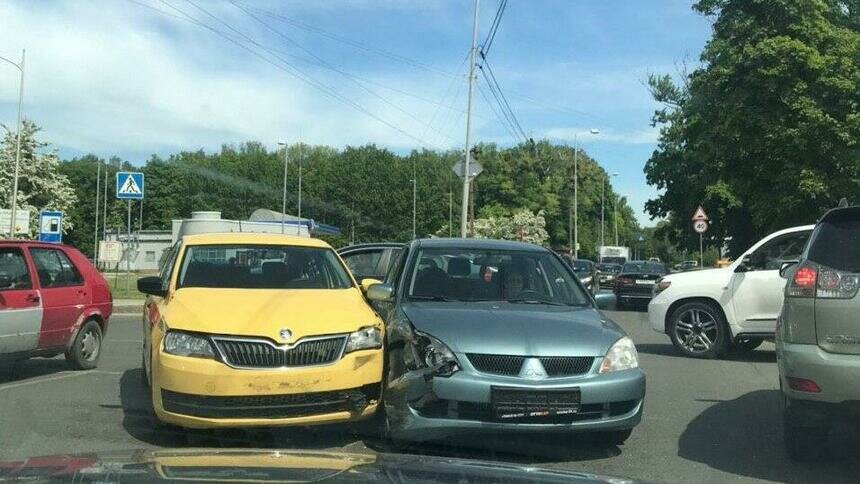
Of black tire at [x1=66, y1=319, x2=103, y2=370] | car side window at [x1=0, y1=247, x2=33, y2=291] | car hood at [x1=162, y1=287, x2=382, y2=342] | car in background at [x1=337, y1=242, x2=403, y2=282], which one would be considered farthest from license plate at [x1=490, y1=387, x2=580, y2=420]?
car in background at [x1=337, y1=242, x2=403, y2=282]

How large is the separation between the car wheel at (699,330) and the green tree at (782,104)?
43.6 feet

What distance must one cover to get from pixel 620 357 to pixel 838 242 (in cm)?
162

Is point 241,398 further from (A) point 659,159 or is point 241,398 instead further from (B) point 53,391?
(A) point 659,159

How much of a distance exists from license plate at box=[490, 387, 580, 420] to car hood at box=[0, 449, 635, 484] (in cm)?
204

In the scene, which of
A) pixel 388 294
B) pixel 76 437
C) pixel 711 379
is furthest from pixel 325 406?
pixel 711 379

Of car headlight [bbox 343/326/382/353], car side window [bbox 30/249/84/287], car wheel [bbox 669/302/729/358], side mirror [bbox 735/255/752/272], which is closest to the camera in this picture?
car headlight [bbox 343/326/382/353]

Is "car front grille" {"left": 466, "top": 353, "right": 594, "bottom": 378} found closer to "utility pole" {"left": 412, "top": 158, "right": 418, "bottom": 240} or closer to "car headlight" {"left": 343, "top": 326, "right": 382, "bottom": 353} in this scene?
"car headlight" {"left": 343, "top": 326, "right": 382, "bottom": 353}

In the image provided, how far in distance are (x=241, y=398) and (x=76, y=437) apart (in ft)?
5.21

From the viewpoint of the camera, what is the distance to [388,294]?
6.79 metres

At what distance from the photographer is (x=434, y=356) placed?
228 inches

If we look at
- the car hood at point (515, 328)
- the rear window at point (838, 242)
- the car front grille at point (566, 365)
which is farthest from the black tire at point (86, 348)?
the rear window at point (838, 242)

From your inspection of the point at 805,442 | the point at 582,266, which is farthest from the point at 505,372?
the point at 582,266

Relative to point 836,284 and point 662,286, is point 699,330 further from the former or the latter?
point 836,284

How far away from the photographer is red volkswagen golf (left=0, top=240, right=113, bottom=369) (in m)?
8.80
